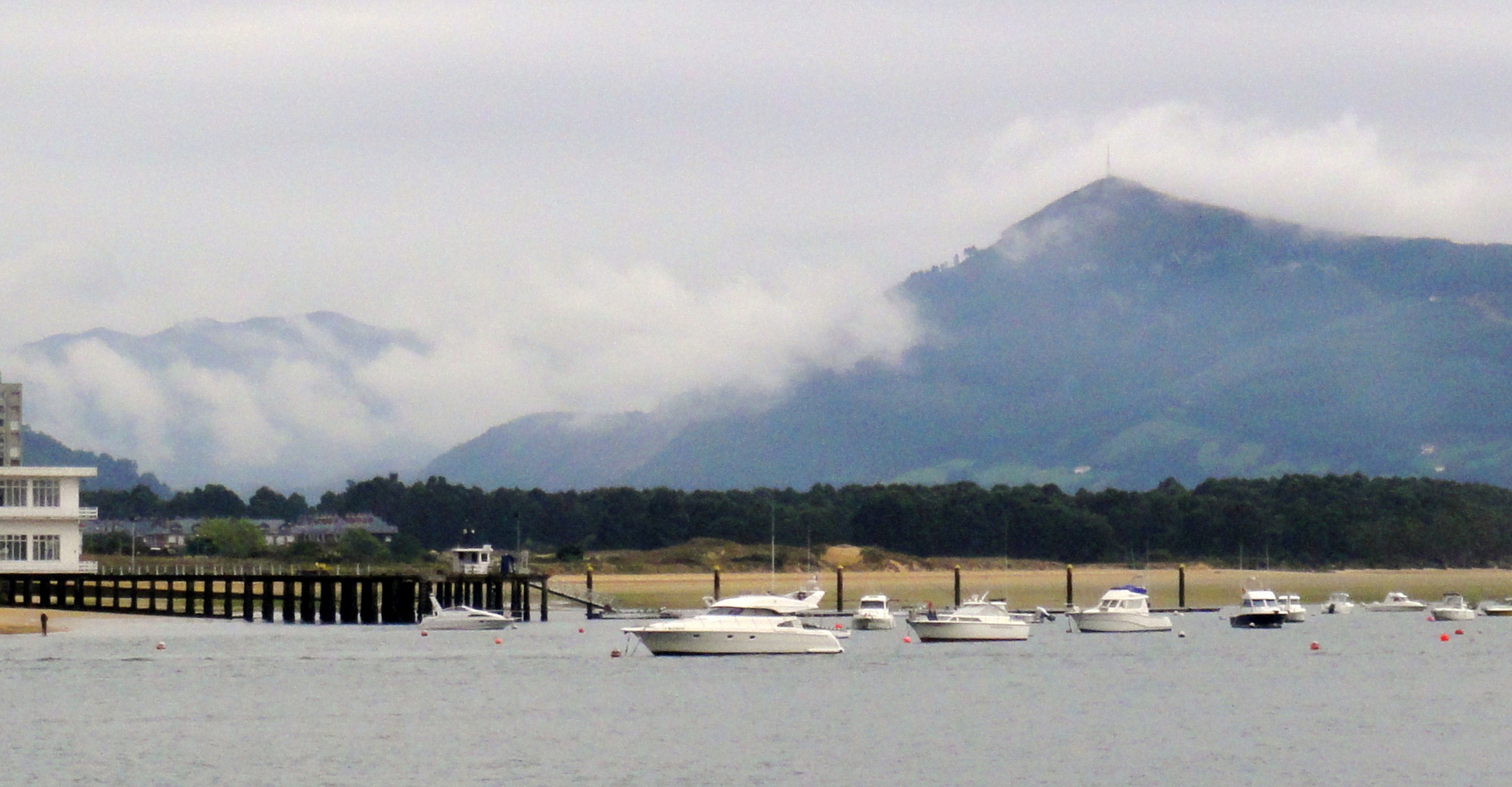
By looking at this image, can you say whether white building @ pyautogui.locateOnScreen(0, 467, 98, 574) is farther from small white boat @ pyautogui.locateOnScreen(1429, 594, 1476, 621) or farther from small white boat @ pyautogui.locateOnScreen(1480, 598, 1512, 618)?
small white boat @ pyautogui.locateOnScreen(1480, 598, 1512, 618)

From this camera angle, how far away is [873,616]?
133500 millimetres

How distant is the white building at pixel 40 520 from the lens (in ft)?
452

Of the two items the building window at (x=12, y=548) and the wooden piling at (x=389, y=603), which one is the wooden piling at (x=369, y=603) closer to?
the wooden piling at (x=389, y=603)

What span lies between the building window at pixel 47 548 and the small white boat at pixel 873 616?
53013 millimetres

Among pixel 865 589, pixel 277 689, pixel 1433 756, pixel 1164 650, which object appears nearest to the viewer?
pixel 1433 756

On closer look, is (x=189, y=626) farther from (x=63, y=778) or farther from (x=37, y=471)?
(x=63, y=778)

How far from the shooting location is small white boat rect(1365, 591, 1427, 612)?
161 m

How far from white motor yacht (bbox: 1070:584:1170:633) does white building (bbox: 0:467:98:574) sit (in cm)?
6547

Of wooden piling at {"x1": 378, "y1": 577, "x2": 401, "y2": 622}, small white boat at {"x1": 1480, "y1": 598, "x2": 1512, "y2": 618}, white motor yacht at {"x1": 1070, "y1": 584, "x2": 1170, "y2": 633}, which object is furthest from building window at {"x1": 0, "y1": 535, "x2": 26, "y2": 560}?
small white boat at {"x1": 1480, "y1": 598, "x2": 1512, "y2": 618}

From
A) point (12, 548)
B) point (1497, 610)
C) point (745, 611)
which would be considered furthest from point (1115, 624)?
point (12, 548)

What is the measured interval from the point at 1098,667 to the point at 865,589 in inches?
3896

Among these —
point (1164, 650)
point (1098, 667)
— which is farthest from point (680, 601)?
point (1098, 667)

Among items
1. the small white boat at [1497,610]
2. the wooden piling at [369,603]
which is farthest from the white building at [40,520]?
the small white boat at [1497,610]

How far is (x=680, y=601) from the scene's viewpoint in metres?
179
